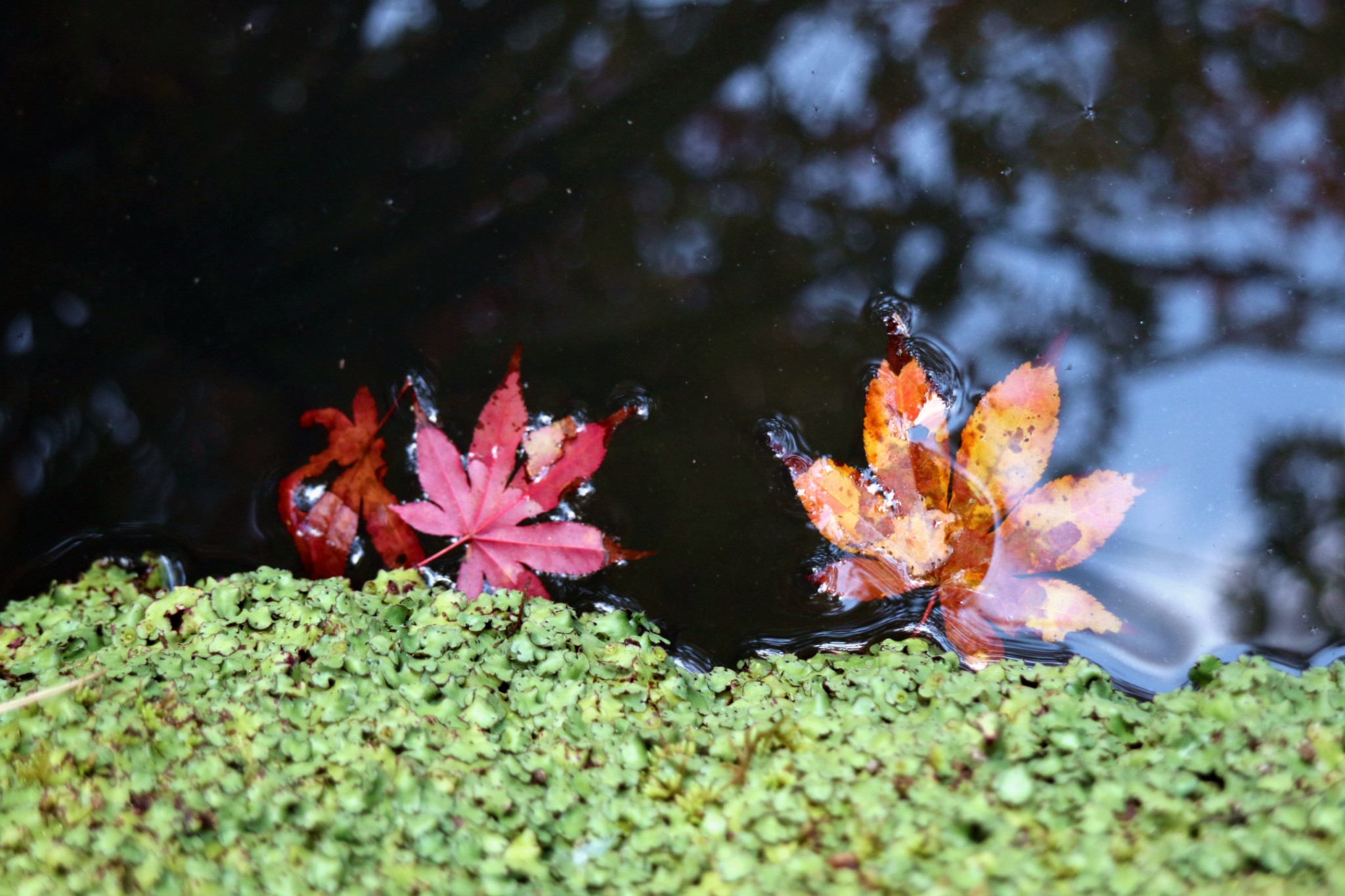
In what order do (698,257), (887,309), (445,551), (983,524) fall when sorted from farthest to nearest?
(698,257)
(887,309)
(445,551)
(983,524)

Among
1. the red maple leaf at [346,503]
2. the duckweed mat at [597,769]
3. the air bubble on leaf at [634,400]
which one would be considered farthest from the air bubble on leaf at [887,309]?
the red maple leaf at [346,503]

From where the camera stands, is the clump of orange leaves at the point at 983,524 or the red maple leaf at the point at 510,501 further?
the red maple leaf at the point at 510,501

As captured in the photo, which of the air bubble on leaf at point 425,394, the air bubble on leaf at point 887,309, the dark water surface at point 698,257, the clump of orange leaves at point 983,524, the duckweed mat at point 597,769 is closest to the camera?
the duckweed mat at point 597,769

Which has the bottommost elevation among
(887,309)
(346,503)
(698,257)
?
(346,503)

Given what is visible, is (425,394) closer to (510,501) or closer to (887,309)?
(510,501)

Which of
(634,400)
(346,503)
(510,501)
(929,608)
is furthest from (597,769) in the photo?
(346,503)

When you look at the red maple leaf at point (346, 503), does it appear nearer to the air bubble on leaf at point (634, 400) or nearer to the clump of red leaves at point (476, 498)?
the clump of red leaves at point (476, 498)
